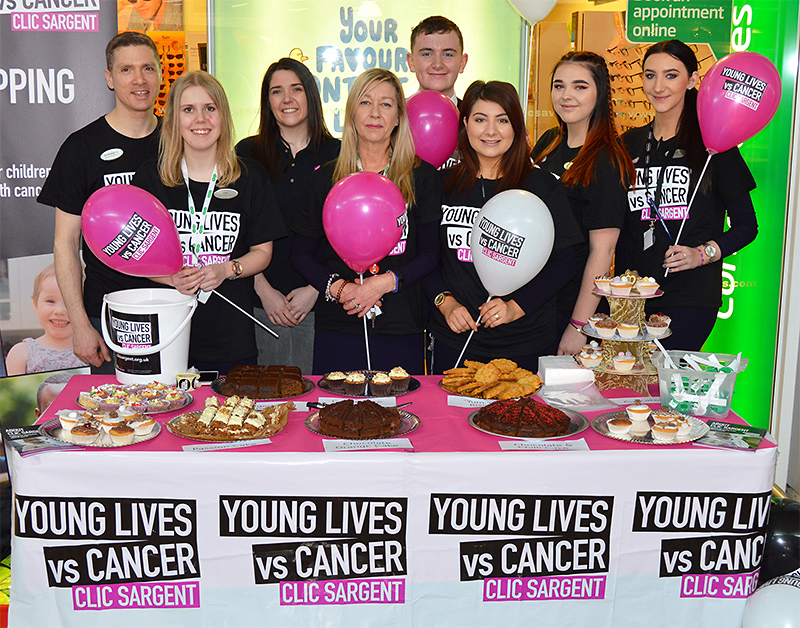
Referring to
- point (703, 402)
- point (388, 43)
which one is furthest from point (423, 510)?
point (388, 43)

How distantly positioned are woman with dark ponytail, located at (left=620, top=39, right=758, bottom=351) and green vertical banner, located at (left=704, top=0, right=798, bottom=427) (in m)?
0.85

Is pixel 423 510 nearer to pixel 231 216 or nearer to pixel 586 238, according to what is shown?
pixel 231 216

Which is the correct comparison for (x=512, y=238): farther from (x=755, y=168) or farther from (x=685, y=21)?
(x=685, y=21)

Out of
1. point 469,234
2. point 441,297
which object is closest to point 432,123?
point 469,234

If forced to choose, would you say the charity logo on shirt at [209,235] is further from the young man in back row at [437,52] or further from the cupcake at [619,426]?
the cupcake at [619,426]

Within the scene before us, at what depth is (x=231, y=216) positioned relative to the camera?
280cm

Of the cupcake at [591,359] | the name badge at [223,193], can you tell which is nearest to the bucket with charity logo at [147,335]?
the name badge at [223,193]

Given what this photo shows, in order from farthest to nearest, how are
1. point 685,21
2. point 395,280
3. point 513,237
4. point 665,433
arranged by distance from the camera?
point 685,21 → point 395,280 → point 513,237 → point 665,433

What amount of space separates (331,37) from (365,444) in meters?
3.24

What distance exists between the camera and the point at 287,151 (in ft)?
11.4

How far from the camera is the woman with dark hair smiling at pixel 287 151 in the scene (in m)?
3.38

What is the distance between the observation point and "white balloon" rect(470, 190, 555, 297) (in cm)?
247

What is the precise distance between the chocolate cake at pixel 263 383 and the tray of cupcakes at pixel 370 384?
110 millimetres

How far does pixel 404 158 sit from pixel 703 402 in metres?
1.40
